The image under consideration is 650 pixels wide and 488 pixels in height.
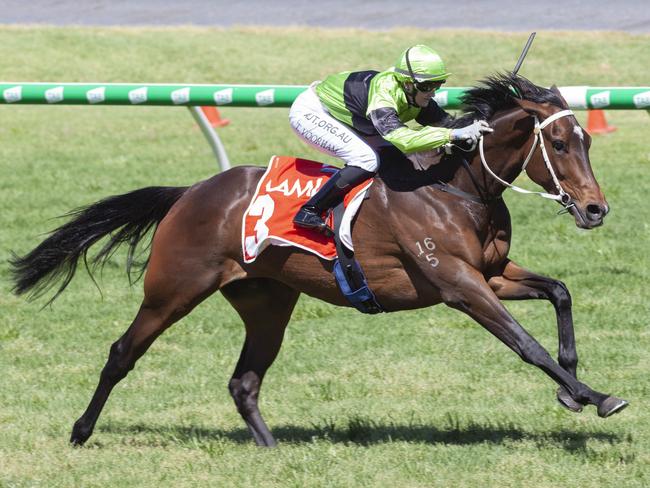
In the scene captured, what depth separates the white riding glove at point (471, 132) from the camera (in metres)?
5.79

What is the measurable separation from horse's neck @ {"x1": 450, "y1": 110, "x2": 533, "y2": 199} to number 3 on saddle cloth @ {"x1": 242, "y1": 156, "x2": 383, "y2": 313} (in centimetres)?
56

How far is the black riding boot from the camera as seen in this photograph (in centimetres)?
607

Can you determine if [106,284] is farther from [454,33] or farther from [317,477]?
[454,33]

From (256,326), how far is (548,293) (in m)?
1.68

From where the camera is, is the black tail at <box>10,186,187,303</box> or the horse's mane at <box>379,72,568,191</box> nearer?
the horse's mane at <box>379,72,568,191</box>

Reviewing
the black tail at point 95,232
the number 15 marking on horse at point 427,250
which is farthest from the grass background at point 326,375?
the number 15 marking on horse at point 427,250

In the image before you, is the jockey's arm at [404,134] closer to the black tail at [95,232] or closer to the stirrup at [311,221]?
the stirrup at [311,221]

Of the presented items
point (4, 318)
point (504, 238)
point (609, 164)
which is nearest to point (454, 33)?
point (609, 164)

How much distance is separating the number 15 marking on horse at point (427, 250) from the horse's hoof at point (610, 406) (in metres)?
1.09

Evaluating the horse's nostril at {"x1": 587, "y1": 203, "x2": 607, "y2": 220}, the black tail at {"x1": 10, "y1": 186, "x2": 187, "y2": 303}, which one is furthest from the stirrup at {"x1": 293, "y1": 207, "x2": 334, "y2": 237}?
the horse's nostril at {"x1": 587, "y1": 203, "x2": 607, "y2": 220}

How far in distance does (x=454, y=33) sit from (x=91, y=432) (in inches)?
594

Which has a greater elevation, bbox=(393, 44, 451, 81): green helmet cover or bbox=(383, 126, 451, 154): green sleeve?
bbox=(393, 44, 451, 81): green helmet cover

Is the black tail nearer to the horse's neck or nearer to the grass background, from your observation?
the grass background

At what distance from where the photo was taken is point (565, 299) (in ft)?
19.6
